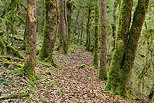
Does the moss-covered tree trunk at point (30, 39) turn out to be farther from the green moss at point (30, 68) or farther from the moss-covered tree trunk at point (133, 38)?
the moss-covered tree trunk at point (133, 38)

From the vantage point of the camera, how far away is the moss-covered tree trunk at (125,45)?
723 centimetres

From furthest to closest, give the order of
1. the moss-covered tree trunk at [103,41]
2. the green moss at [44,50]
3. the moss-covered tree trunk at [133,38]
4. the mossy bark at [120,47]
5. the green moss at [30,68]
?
the green moss at [44,50] → the moss-covered tree trunk at [103,41] → the mossy bark at [120,47] → the moss-covered tree trunk at [133,38] → the green moss at [30,68]

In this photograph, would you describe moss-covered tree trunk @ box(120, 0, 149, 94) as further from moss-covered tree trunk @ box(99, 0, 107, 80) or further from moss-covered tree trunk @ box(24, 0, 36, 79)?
moss-covered tree trunk @ box(24, 0, 36, 79)

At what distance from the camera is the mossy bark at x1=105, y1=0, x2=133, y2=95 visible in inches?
290

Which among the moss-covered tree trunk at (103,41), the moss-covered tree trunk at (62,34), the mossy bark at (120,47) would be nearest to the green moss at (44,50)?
the moss-covered tree trunk at (103,41)

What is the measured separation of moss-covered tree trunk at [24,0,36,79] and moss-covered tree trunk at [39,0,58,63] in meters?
4.09

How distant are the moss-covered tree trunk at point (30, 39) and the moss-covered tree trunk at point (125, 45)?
395cm

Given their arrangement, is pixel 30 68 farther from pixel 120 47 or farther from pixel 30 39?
pixel 120 47

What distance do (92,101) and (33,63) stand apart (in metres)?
2.80

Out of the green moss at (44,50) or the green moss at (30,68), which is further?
the green moss at (44,50)

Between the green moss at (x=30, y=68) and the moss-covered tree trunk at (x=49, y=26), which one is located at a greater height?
the moss-covered tree trunk at (x=49, y=26)

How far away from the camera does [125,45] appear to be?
7.49 metres

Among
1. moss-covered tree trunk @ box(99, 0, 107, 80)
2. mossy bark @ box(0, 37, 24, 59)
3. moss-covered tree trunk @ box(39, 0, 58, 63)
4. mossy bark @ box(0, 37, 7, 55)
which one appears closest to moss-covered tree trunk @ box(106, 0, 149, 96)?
moss-covered tree trunk @ box(99, 0, 107, 80)

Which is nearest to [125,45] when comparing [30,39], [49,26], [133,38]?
[133,38]
